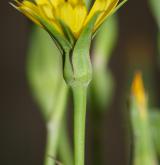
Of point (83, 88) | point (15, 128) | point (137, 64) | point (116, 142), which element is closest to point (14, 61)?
point (15, 128)

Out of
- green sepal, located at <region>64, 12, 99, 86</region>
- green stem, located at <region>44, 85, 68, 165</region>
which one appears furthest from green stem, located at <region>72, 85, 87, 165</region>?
green stem, located at <region>44, 85, 68, 165</region>

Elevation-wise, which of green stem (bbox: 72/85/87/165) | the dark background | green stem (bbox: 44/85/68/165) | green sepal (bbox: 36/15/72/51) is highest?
green sepal (bbox: 36/15/72/51)

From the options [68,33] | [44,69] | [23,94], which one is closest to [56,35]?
[68,33]

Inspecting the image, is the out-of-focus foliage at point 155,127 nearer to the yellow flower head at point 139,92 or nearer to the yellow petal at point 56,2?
the yellow flower head at point 139,92

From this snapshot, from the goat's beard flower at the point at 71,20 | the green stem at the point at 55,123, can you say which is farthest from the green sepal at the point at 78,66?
the green stem at the point at 55,123

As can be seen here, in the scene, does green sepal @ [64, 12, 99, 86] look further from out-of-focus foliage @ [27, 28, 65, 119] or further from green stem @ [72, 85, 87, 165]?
out-of-focus foliage @ [27, 28, 65, 119]

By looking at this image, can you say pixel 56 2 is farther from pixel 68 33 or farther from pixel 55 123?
pixel 55 123

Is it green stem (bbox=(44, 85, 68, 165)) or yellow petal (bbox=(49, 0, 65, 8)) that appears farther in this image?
green stem (bbox=(44, 85, 68, 165))
